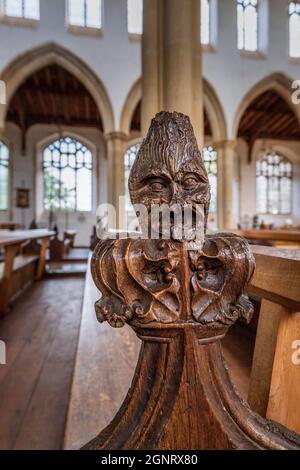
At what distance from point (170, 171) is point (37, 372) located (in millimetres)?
1785

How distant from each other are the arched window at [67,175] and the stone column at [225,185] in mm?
5498

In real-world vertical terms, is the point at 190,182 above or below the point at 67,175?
below

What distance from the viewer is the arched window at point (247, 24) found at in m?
9.30

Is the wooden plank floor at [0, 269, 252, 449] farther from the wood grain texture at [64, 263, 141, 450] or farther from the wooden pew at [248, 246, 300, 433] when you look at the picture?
the wooden pew at [248, 246, 300, 433]

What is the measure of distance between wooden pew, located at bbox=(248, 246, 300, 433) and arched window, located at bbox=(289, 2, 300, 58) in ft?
36.5

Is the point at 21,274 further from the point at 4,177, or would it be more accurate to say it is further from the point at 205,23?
the point at 4,177

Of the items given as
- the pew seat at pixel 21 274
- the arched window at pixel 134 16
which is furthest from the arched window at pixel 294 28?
the pew seat at pixel 21 274

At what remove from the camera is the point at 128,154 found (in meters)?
12.4

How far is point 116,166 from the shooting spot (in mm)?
8148

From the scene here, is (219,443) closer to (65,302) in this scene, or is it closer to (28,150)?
(65,302)

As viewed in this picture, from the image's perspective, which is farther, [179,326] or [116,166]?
[116,166]

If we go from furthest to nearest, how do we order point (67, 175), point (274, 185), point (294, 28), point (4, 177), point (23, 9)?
point (274, 185) → point (67, 175) → point (4, 177) → point (294, 28) → point (23, 9)

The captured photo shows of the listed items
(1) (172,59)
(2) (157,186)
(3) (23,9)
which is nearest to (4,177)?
(3) (23,9)

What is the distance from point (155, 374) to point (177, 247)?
0.44 feet
